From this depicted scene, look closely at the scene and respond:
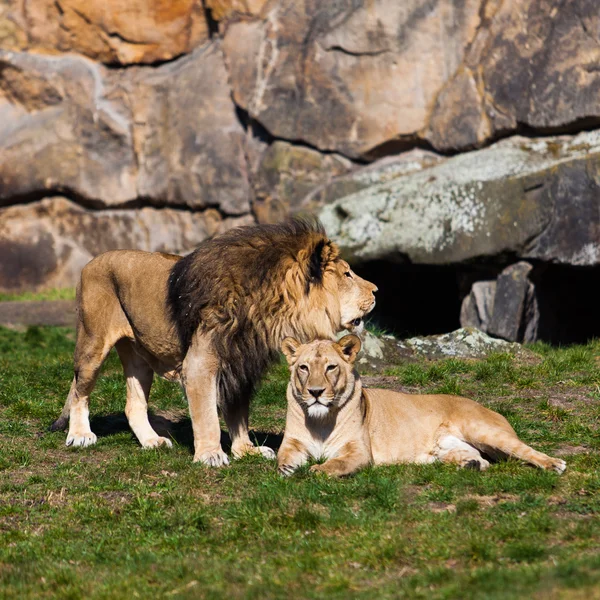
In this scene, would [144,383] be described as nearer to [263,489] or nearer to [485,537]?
[263,489]

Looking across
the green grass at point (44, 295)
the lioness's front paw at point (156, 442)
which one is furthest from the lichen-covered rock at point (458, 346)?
the green grass at point (44, 295)

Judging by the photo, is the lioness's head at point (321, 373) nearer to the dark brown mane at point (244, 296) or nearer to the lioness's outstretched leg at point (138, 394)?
the dark brown mane at point (244, 296)

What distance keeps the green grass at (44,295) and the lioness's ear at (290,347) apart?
10.9 meters

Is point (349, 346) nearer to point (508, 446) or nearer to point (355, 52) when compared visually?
point (508, 446)

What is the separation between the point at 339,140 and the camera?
621 inches

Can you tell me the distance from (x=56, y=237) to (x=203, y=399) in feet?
38.2

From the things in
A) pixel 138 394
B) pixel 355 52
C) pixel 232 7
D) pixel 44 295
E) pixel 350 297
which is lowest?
pixel 44 295

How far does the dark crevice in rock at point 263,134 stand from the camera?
52.1ft

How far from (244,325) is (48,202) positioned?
1170 cm

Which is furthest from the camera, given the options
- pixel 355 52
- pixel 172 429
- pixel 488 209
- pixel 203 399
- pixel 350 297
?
pixel 355 52

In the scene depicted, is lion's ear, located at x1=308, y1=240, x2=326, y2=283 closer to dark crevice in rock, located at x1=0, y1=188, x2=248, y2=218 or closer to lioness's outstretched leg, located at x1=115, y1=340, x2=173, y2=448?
lioness's outstretched leg, located at x1=115, y1=340, x2=173, y2=448

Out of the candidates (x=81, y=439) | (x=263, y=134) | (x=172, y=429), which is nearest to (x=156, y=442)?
(x=81, y=439)

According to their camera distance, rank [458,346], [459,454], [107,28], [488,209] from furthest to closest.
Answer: [107,28] < [488,209] < [458,346] < [459,454]

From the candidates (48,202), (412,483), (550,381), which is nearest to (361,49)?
(48,202)
